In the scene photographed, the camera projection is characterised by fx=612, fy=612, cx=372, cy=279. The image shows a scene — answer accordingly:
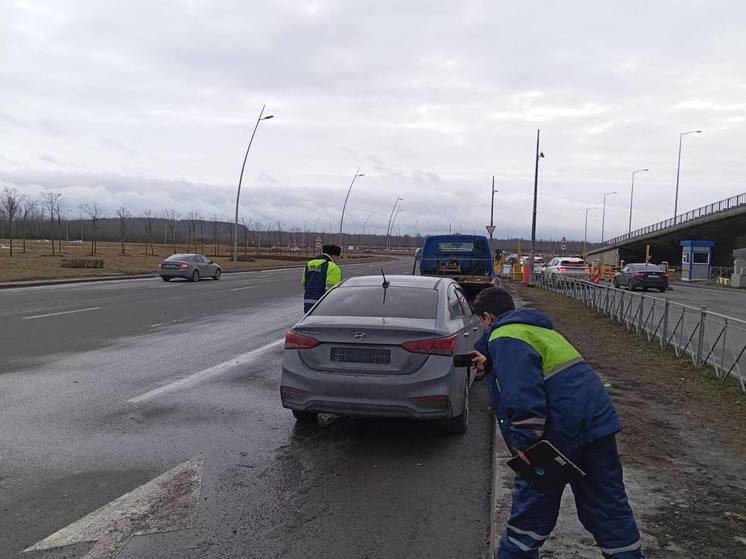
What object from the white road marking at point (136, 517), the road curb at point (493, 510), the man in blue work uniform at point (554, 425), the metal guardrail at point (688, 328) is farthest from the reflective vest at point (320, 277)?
the man in blue work uniform at point (554, 425)

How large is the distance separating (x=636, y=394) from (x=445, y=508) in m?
4.09

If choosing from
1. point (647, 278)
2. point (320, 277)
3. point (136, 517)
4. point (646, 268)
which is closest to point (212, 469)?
point (136, 517)

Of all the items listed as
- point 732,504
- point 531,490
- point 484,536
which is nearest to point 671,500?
point 732,504

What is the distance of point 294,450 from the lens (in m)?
5.34

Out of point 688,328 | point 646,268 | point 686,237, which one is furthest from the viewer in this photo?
point 686,237

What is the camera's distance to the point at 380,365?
5.28m

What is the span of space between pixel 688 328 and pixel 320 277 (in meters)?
5.83

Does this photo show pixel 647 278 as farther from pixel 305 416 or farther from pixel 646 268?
pixel 305 416

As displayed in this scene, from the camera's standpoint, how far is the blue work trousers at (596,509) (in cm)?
282

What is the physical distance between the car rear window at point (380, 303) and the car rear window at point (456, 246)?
38.0ft

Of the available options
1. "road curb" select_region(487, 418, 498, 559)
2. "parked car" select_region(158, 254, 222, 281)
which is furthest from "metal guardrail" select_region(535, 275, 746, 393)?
"parked car" select_region(158, 254, 222, 281)

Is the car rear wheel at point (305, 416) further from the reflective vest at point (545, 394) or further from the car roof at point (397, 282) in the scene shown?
the reflective vest at point (545, 394)

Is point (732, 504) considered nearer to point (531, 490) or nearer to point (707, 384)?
point (531, 490)

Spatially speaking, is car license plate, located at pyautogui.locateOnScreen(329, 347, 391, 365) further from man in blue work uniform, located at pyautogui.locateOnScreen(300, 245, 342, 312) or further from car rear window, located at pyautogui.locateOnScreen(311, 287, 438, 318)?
man in blue work uniform, located at pyautogui.locateOnScreen(300, 245, 342, 312)
